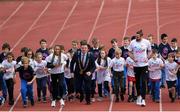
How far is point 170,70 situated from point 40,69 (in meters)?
3.37

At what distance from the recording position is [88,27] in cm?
2239

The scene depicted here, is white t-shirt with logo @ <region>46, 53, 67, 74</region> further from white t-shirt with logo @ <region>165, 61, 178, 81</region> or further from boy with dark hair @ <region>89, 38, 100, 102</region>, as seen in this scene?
white t-shirt with logo @ <region>165, 61, 178, 81</region>

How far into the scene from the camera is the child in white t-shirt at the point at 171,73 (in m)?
13.9

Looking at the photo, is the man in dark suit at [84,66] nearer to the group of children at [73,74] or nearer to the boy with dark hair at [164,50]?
the group of children at [73,74]

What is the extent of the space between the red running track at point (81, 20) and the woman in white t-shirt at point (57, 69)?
6.16 meters

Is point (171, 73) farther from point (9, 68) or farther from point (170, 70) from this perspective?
point (9, 68)

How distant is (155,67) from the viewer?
1395cm

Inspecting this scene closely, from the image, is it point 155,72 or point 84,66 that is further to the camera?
point 155,72

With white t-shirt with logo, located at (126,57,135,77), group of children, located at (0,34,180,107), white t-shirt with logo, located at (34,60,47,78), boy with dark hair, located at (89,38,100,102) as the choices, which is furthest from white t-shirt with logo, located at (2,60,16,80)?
white t-shirt with logo, located at (126,57,135,77)

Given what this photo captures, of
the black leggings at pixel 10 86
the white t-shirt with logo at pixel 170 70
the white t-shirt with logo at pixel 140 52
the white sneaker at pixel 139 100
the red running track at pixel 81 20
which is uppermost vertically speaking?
the red running track at pixel 81 20

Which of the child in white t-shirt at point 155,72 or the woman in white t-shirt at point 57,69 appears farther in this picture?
the child in white t-shirt at point 155,72

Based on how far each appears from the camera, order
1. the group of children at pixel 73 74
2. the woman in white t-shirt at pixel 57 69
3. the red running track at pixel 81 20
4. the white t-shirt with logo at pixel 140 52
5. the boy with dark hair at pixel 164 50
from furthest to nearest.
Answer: the red running track at pixel 81 20 → the boy with dark hair at pixel 164 50 → the group of children at pixel 73 74 → the woman in white t-shirt at pixel 57 69 → the white t-shirt with logo at pixel 140 52

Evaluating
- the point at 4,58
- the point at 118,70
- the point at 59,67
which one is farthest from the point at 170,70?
the point at 4,58

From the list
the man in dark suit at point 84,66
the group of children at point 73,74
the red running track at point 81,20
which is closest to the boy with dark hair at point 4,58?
the group of children at point 73,74
